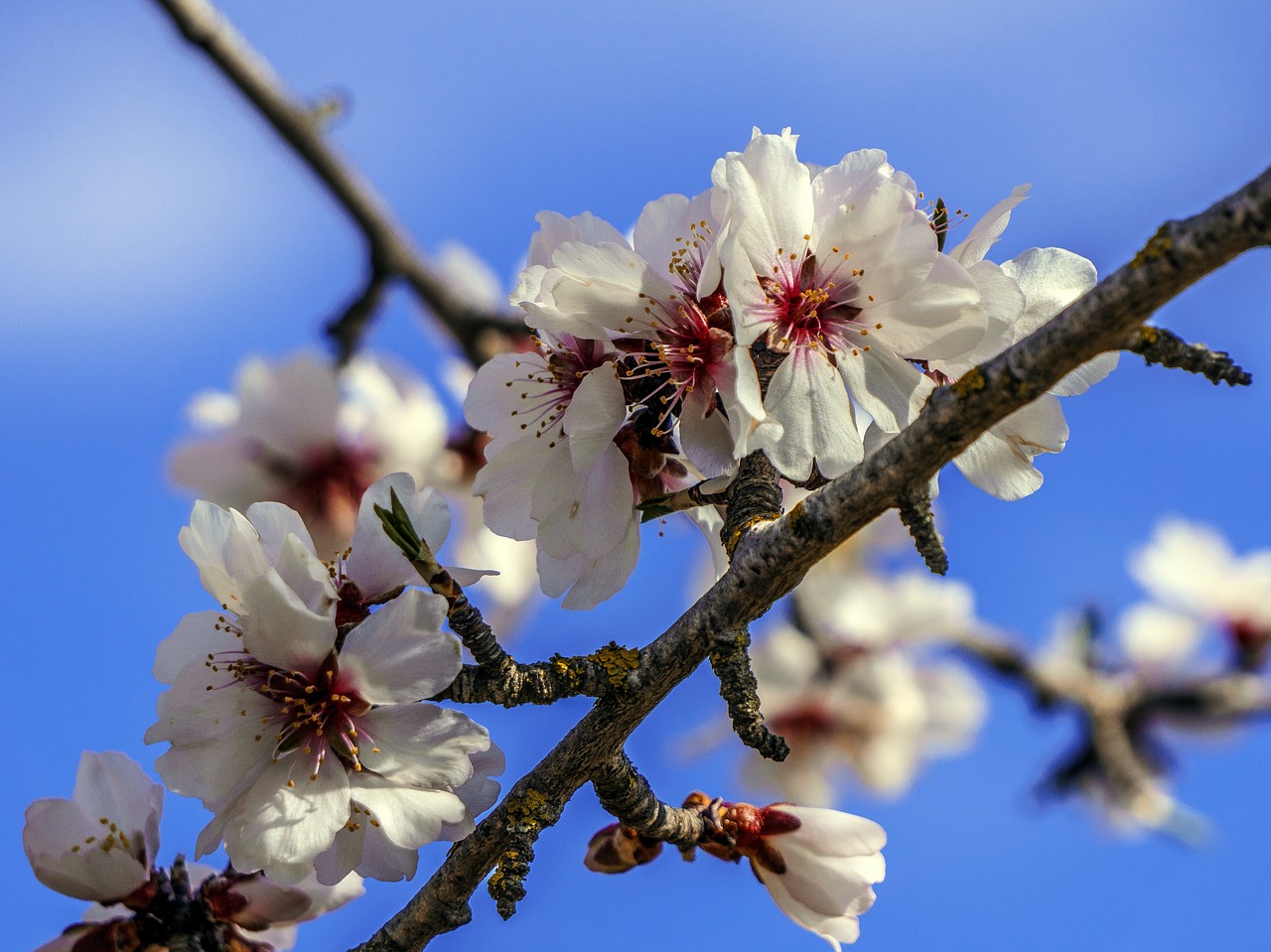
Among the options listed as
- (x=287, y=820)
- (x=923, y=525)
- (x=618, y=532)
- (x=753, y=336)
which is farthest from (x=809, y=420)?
(x=287, y=820)

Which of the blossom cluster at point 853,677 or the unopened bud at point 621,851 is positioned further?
the blossom cluster at point 853,677

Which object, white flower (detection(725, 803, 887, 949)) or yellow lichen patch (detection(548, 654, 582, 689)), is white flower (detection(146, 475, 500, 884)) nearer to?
yellow lichen patch (detection(548, 654, 582, 689))

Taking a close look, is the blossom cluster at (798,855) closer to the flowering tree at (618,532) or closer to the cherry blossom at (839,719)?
the flowering tree at (618,532)

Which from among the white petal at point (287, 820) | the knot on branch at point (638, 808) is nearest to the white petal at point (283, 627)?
the white petal at point (287, 820)

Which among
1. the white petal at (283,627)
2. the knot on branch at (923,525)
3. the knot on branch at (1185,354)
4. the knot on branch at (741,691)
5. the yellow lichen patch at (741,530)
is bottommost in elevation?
the knot on branch at (741,691)

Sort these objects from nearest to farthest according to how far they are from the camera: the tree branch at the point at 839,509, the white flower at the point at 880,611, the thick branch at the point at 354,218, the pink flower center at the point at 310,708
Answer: the tree branch at the point at 839,509 → the pink flower center at the point at 310,708 → the thick branch at the point at 354,218 → the white flower at the point at 880,611

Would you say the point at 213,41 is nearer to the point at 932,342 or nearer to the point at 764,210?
the point at 764,210

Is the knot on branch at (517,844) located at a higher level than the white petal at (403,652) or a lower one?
lower
